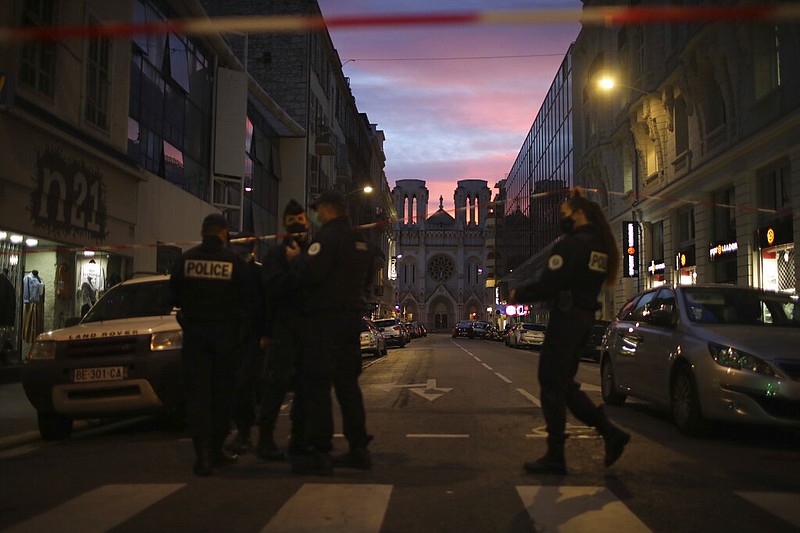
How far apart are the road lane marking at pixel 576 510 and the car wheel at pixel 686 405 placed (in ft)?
8.60

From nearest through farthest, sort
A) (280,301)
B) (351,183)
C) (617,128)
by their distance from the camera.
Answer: (280,301)
(617,128)
(351,183)

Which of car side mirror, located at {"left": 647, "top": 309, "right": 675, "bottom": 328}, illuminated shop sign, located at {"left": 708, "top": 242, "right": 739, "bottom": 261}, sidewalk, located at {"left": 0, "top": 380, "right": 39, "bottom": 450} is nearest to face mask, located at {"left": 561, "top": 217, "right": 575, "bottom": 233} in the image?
car side mirror, located at {"left": 647, "top": 309, "right": 675, "bottom": 328}

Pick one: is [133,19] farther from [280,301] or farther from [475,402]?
[280,301]

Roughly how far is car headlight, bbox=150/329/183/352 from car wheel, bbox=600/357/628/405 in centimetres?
566

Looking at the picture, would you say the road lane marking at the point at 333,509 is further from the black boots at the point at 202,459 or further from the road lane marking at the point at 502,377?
the road lane marking at the point at 502,377

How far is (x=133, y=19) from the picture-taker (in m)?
17.9

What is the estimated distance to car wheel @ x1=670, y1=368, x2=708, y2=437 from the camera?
723 cm

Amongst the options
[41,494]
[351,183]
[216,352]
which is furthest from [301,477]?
[351,183]

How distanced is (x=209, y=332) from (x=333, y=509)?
1.79m

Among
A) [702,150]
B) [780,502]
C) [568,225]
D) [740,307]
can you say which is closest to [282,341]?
[568,225]

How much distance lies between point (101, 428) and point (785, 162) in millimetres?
19487

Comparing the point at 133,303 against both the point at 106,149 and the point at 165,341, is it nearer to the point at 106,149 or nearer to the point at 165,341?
the point at 165,341

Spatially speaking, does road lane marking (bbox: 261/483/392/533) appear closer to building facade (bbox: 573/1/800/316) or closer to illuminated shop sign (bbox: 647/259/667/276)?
building facade (bbox: 573/1/800/316)

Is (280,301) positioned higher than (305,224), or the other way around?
(305,224)
